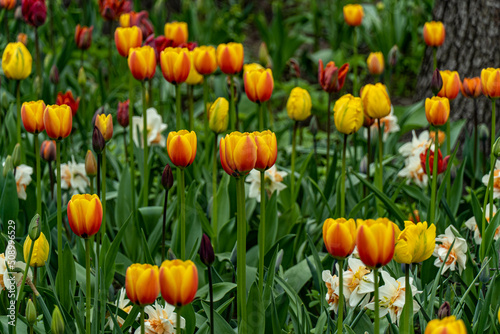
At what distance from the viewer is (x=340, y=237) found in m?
1.14

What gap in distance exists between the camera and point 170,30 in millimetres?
2814

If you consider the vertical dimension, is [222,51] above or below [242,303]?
above

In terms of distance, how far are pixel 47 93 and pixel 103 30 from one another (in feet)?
9.03

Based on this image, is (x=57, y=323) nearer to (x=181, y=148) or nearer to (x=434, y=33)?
(x=181, y=148)

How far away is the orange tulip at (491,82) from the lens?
1.85m

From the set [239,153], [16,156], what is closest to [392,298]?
[239,153]

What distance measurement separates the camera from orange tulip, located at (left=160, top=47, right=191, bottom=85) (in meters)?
1.91

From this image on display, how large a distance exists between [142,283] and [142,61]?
40.0 inches

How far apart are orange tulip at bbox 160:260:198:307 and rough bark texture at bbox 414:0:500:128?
89.8 inches

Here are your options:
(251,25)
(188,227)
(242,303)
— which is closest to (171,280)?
(242,303)

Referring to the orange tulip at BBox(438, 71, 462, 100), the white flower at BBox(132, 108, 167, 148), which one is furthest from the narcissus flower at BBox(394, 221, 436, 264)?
the white flower at BBox(132, 108, 167, 148)

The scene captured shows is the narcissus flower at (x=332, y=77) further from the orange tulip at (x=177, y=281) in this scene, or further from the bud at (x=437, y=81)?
the orange tulip at (x=177, y=281)

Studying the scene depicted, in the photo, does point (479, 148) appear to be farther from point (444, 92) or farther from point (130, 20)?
point (130, 20)

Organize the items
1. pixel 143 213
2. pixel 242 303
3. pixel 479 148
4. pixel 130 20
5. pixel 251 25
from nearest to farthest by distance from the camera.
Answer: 1. pixel 242 303
2. pixel 143 213
3. pixel 479 148
4. pixel 130 20
5. pixel 251 25
